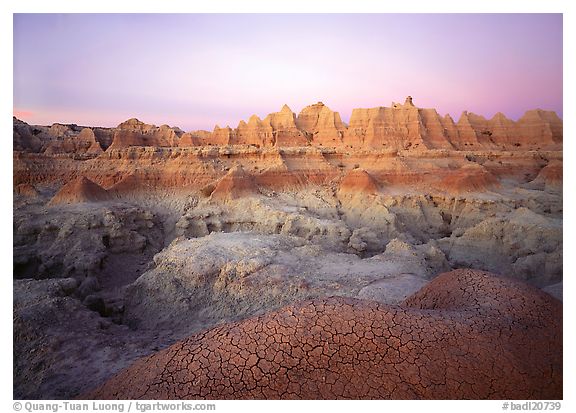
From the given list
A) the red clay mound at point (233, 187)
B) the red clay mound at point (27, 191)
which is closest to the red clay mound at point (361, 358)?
the red clay mound at point (233, 187)

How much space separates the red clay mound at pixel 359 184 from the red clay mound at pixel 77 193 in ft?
39.5

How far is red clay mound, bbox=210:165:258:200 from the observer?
1655cm

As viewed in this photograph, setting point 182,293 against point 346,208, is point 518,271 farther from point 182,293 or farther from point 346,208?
point 182,293

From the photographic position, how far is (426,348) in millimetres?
3352

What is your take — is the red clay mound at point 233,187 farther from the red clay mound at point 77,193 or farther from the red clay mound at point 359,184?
the red clay mound at point 77,193

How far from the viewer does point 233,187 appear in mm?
16688

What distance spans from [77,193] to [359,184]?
1330 cm

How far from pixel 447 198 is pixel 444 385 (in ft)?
50.3

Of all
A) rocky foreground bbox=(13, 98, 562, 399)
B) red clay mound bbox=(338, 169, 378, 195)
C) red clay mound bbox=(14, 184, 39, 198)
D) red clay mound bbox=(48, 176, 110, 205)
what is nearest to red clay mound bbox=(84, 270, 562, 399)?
rocky foreground bbox=(13, 98, 562, 399)

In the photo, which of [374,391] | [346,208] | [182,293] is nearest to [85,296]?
[182,293]

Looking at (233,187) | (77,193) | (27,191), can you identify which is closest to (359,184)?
(233,187)

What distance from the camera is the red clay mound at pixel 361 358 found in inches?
126

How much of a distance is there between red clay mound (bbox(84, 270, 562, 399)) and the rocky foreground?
0.02 metres

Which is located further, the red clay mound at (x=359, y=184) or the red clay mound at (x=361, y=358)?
the red clay mound at (x=359, y=184)
